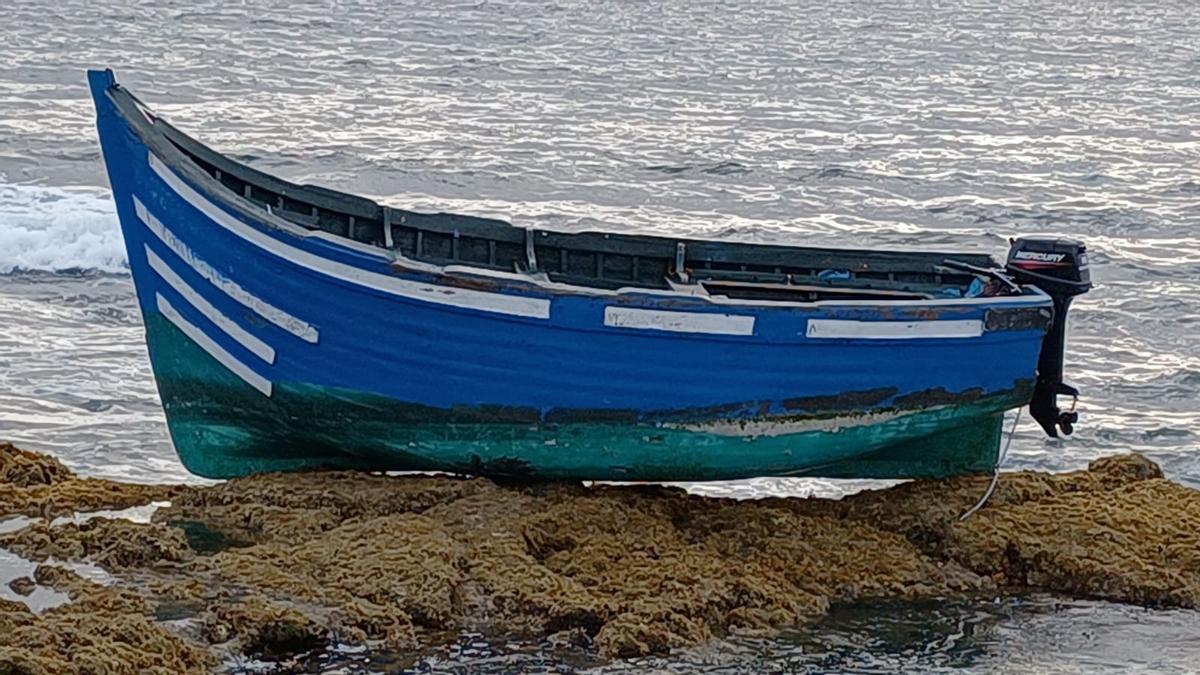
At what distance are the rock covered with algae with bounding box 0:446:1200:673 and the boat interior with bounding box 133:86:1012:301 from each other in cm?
117

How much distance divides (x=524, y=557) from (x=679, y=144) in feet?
54.1

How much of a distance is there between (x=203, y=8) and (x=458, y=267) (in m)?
28.8

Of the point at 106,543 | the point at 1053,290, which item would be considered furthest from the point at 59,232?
the point at 1053,290

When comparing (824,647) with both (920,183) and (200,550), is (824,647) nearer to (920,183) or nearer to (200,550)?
(200,550)

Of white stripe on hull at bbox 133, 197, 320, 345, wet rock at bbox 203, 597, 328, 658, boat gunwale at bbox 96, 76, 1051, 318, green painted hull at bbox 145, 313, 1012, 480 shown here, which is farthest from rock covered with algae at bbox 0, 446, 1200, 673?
boat gunwale at bbox 96, 76, 1051, 318

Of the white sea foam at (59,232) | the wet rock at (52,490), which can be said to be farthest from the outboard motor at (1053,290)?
the white sea foam at (59,232)

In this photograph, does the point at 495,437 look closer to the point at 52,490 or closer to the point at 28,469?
the point at 52,490

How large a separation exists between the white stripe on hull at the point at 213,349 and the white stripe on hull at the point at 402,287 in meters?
0.68

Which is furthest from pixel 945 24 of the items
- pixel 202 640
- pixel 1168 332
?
pixel 202 640

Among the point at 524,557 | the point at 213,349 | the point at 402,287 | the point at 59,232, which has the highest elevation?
the point at 402,287

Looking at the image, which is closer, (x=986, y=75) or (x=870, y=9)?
(x=986, y=75)

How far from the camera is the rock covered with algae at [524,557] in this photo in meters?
7.27

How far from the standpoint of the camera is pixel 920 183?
72.5ft

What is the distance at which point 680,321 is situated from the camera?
8.42 metres
